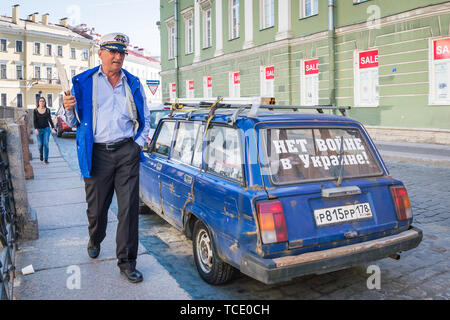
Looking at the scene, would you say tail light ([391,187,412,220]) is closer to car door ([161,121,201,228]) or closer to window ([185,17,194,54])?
car door ([161,121,201,228])

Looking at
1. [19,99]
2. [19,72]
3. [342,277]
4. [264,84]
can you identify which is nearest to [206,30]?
[264,84]

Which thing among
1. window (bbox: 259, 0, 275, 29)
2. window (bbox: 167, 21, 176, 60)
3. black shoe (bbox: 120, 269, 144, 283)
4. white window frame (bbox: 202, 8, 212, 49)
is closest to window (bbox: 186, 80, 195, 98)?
white window frame (bbox: 202, 8, 212, 49)

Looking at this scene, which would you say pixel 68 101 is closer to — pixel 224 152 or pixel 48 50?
pixel 224 152

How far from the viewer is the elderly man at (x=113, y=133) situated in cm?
374

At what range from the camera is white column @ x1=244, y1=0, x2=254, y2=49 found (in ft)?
73.5

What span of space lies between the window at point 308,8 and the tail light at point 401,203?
1579cm

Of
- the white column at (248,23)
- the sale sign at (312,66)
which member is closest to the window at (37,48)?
the white column at (248,23)

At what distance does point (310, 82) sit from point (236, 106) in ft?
50.1

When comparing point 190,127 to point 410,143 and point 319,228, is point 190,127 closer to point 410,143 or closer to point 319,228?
point 319,228

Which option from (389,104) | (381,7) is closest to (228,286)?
(389,104)

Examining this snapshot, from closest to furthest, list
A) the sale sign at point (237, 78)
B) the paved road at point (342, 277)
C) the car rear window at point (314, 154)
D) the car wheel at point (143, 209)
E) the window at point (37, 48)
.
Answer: the car rear window at point (314, 154), the paved road at point (342, 277), the car wheel at point (143, 209), the sale sign at point (237, 78), the window at point (37, 48)

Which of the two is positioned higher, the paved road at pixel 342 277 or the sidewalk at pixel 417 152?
the sidewalk at pixel 417 152

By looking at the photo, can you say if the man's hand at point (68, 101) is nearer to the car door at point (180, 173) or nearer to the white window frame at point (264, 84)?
the car door at point (180, 173)

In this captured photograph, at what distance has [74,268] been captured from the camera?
412cm
